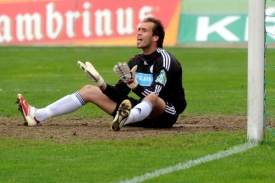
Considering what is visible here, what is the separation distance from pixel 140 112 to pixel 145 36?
1.14 m

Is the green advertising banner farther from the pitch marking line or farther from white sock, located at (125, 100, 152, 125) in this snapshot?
the pitch marking line

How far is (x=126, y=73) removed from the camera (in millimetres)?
10453

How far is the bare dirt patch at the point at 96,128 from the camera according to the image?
10.3 meters

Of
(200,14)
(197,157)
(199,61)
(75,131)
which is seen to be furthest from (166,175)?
(200,14)

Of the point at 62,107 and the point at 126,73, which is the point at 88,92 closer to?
the point at 62,107

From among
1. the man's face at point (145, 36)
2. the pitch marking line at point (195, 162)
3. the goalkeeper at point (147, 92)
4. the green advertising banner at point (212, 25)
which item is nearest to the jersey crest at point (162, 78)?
the goalkeeper at point (147, 92)

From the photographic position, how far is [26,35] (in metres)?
31.4

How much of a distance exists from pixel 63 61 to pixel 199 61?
386 centimetres

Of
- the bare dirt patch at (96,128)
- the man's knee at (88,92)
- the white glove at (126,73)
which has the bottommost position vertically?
the bare dirt patch at (96,128)

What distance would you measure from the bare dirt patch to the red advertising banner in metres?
18.4

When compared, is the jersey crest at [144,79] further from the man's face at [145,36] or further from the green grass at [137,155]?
the green grass at [137,155]

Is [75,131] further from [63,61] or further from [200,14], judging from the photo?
[200,14]

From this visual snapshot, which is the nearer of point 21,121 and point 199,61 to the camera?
point 21,121

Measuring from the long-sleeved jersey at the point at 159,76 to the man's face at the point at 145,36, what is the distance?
147 mm
